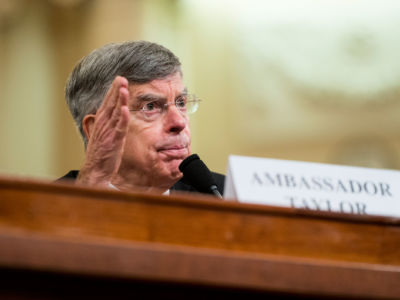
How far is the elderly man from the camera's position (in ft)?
8.31

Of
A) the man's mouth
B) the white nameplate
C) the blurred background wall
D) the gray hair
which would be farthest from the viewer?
the blurred background wall

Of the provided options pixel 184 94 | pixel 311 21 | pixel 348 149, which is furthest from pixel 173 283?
pixel 311 21

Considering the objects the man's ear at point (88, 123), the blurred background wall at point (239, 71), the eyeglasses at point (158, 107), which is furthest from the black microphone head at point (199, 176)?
the blurred background wall at point (239, 71)

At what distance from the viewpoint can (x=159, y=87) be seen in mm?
2615

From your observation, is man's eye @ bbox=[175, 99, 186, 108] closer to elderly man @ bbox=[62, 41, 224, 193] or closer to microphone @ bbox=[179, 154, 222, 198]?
elderly man @ bbox=[62, 41, 224, 193]

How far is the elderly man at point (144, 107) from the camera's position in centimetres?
253

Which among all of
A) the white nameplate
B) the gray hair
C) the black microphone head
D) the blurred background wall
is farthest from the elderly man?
the blurred background wall

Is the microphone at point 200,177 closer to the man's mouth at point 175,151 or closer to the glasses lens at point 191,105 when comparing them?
the man's mouth at point 175,151

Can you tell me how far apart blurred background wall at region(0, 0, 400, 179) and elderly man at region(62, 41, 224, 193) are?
267 centimetres

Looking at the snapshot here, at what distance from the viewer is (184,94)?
8.68 ft

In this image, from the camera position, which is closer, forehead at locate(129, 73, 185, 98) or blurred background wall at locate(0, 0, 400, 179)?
forehead at locate(129, 73, 185, 98)

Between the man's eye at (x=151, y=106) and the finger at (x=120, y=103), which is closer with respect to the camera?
the finger at (x=120, y=103)

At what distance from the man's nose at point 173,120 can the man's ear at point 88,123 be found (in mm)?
264

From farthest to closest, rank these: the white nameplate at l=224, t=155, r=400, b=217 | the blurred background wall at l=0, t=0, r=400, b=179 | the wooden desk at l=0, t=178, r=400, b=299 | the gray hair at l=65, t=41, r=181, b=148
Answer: the blurred background wall at l=0, t=0, r=400, b=179 < the gray hair at l=65, t=41, r=181, b=148 < the white nameplate at l=224, t=155, r=400, b=217 < the wooden desk at l=0, t=178, r=400, b=299
